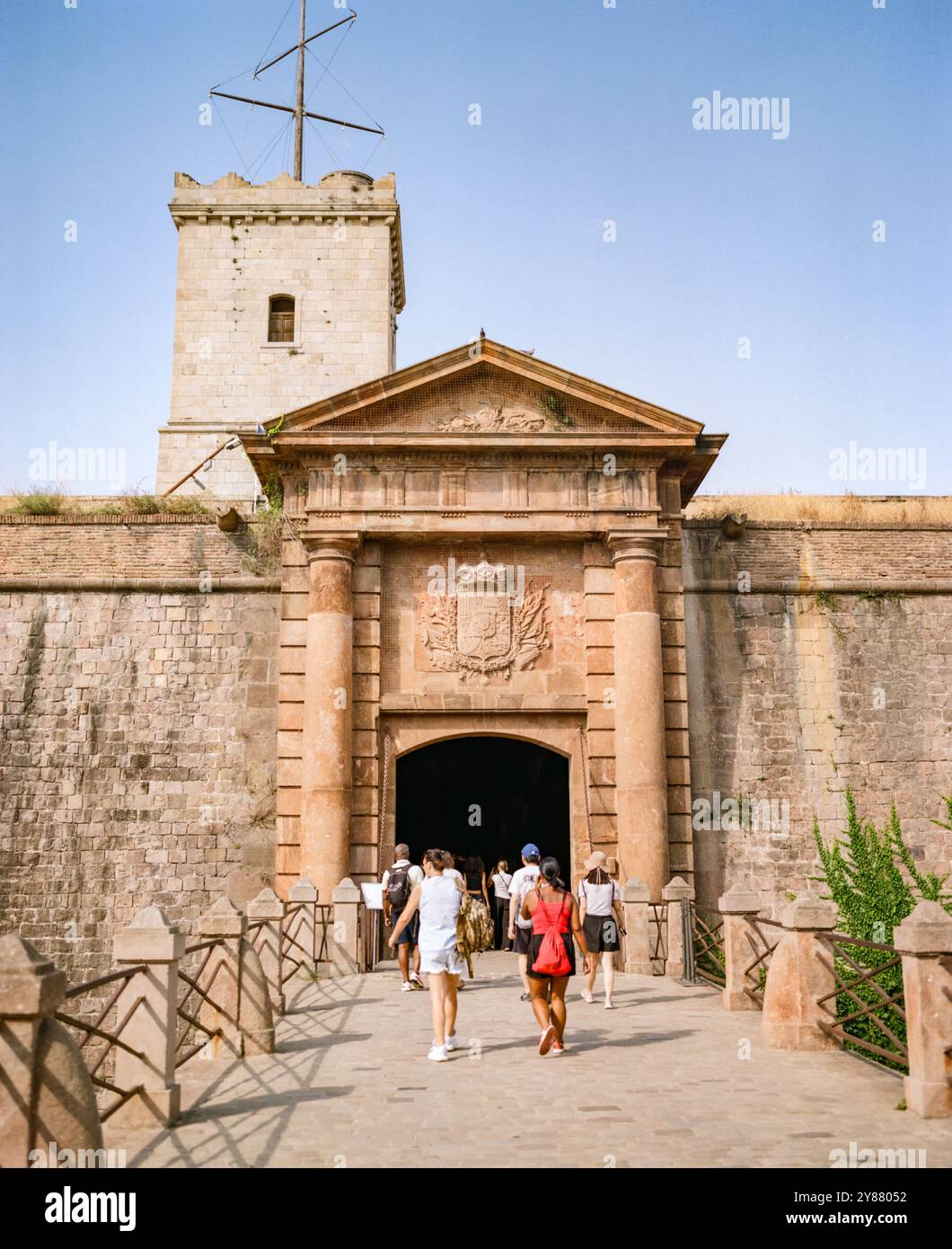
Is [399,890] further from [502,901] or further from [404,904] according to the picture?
[502,901]

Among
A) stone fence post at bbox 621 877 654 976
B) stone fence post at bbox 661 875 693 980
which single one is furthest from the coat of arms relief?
stone fence post at bbox 661 875 693 980

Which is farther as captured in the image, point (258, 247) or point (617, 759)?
point (258, 247)

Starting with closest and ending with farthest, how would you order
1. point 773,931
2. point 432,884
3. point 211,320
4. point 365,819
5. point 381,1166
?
point 381,1166
point 432,884
point 365,819
point 773,931
point 211,320

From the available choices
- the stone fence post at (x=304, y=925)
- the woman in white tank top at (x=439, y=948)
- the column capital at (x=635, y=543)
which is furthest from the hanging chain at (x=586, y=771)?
the woman in white tank top at (x=439, y=948)

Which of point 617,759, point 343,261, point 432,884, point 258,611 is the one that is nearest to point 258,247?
point 343,261

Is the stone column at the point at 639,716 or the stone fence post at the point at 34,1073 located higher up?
the stone column at the point at 639,716

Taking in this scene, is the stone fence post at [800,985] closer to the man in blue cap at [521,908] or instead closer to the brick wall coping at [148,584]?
the man in blue cap at [521,908]

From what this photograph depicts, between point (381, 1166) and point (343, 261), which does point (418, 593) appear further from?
point (343, 261)

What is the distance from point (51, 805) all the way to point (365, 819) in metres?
5.33

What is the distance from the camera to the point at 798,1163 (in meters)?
6.21

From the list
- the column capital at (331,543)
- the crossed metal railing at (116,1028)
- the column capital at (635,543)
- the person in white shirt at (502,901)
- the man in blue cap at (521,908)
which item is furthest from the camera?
the person in white shirt at (502,901)

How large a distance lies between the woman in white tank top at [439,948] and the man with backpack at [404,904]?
3.53 metres

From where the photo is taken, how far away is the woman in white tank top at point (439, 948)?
9.12 m

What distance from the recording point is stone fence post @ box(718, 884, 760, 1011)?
11812 millimetres
